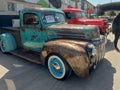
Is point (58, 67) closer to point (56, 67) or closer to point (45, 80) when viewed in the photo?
point (56, 67)

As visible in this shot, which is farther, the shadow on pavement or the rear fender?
the rear fender

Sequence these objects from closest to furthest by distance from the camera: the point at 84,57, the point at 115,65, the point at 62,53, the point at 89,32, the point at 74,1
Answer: the point at 84,57
the point at 62,53
the point at 89,32
the point at 115,65
the point at 74,1

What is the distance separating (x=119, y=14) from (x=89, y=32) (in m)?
2.83

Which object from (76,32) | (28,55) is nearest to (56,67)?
(76,32)

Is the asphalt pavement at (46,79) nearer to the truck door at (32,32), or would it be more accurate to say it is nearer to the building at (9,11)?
the truck door at (32,32)

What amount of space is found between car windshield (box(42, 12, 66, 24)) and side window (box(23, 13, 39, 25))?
0.84ft

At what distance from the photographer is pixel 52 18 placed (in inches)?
188

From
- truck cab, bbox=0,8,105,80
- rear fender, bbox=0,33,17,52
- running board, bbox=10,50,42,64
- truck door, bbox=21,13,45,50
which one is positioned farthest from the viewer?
rear fender, bbox=0,33,17,52

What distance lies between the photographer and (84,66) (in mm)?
3205

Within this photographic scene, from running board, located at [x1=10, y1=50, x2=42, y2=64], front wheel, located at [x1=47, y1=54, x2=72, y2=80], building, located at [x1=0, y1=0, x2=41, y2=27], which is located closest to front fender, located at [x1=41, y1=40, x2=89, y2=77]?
front wheel, located at [x1=47, y1=54, x2=72, y2=80]

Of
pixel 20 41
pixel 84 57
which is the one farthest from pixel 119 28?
pixel 20 41

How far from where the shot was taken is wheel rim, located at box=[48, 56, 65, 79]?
3.58 m

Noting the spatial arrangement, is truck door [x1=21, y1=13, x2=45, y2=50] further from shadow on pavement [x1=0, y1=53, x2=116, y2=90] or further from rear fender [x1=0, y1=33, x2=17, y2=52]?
shadow on pavement [x1=0, y1=53, x2=116, y2=90]

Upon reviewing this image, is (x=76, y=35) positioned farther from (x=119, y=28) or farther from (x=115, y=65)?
(x=119, y=28)
